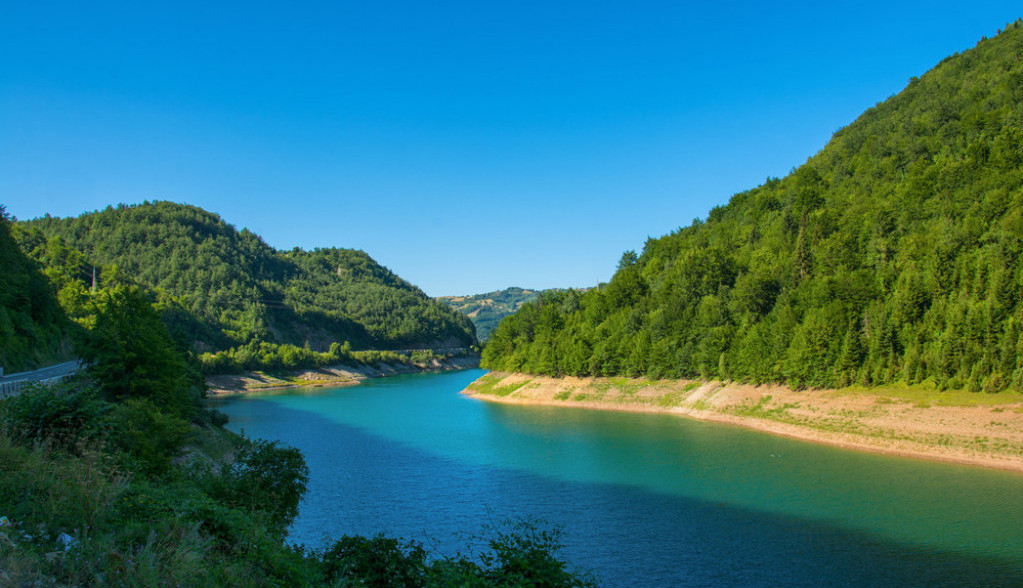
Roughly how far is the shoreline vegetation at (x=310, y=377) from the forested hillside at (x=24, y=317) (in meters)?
37.6

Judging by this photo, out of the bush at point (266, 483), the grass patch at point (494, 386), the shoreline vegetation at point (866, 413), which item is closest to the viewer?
the bush at point (266, 483)

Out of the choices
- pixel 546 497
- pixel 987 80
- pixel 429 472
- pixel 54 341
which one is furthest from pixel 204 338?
pixel 987 80

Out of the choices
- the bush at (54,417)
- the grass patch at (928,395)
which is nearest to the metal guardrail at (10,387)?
the bush at (54,417)

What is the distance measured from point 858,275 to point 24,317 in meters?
71.7

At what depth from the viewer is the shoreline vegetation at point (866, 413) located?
3716cm

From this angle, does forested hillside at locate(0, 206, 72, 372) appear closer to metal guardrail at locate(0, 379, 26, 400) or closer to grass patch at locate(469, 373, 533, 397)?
metal guardrail at locate(0, 379, 26, 400)

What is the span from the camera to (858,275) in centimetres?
5688

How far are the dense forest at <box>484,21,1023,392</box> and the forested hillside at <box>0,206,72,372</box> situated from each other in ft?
189

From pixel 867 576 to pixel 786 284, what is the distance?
176ft

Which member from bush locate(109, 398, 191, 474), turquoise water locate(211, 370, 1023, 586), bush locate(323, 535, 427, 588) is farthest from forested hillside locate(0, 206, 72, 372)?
bush locate(323, 535, 427, 588)

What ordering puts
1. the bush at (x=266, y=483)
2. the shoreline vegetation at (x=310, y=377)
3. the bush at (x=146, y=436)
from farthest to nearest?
the shoreline vegetation at (x=310, y=377) → the bush at (x=146, y=436) → the bush at (x=266, y=483)

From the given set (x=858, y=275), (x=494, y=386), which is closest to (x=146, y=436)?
(x=858, y=275)

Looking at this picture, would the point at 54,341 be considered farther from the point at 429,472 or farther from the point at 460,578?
the point at 460,578

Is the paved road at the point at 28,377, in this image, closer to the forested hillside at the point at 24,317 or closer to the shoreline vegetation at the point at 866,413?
the forested hillside at the point at 24,317
